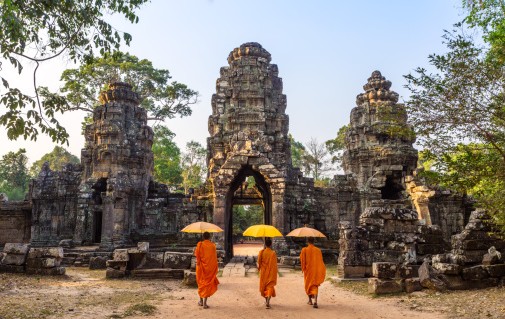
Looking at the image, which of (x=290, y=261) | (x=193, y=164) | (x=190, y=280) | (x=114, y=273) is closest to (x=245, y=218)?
(x=193, y=164)

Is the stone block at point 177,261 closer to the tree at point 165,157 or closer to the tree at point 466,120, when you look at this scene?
the tree at point 466,120

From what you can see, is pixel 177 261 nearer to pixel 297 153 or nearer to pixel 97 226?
pixel 97 226

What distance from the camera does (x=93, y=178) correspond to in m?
18.9

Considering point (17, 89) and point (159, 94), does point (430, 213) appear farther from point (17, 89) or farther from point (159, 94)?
point (159, 94)

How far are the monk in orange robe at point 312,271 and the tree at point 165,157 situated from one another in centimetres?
2646

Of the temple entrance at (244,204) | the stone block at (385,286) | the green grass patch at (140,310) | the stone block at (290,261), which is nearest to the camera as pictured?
the green grass patch at (140,310)

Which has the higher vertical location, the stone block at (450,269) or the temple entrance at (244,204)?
the temple entrance at (244,204)

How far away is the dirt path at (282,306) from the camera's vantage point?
22.4 ft

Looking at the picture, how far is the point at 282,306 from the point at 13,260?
772 cm

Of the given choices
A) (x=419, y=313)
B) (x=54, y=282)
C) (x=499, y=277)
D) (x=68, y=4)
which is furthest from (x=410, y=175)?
(x=68, y=4)

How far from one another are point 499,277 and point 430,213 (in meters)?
11.1

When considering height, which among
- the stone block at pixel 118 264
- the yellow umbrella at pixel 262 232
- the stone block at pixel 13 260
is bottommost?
the stone block at pixel 118 264

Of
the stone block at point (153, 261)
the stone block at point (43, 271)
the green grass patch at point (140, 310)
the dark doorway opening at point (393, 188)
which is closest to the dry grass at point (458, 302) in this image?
the green grass patch at point (140, 310)

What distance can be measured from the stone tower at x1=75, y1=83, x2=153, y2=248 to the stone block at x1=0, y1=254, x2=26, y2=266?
541 centimetres
